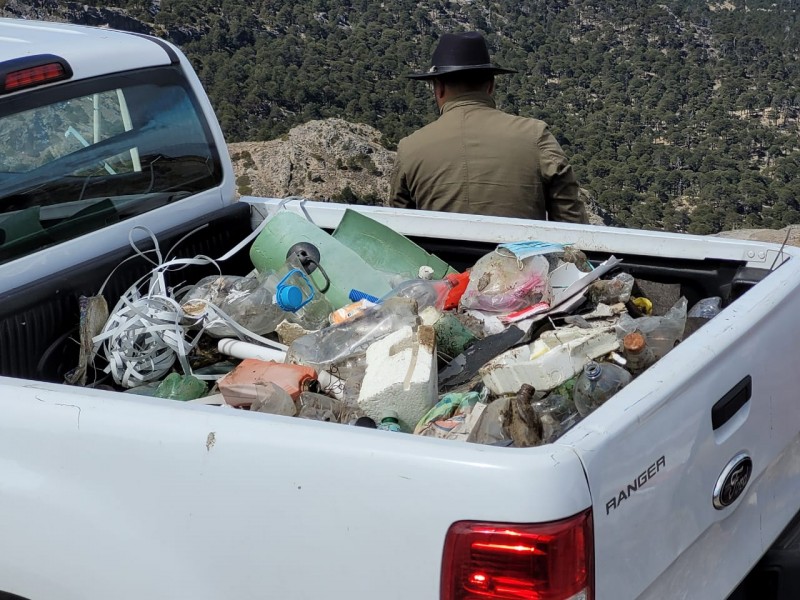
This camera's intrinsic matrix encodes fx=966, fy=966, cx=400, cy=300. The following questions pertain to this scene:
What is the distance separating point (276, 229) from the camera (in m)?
3.31

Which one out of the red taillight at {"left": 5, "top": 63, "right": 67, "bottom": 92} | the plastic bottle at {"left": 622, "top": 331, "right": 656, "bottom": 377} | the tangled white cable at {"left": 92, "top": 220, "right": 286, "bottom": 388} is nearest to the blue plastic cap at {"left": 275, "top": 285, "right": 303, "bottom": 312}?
the tangled white cable at {"left": 92, "top": 220, "right": 286, "bottom": 388}

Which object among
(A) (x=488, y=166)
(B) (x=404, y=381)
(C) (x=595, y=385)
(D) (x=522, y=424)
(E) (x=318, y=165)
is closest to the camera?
(D) (x=522, y=424)

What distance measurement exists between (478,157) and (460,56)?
19.7 inches

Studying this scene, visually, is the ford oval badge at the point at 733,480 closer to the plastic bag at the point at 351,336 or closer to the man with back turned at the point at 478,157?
the plastic bag at the point at 351,336

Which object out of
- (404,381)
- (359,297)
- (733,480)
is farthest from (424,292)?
(733,480)

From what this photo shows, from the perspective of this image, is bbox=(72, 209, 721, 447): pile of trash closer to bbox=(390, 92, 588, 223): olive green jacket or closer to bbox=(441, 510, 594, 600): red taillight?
bbox=(441, 510, 594, 600): red taillight

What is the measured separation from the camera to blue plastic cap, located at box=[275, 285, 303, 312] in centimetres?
287

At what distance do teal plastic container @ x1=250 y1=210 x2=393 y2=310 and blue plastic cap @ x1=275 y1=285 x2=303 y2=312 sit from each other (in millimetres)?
201

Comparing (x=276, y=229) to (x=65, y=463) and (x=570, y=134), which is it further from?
(x=570, y=134)

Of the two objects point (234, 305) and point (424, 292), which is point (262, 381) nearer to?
point (234, 305)

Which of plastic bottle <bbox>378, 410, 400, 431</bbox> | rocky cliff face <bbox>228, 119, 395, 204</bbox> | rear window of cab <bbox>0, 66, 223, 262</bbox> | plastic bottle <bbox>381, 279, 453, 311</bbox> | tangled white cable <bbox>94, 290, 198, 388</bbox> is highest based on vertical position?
rear window of cab <bbox>0, 66, 223, 262</bbox>

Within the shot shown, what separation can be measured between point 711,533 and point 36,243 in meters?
1.95

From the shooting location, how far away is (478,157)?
14.2ft

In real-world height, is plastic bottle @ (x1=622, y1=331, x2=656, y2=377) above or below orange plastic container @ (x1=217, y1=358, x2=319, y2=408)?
above
